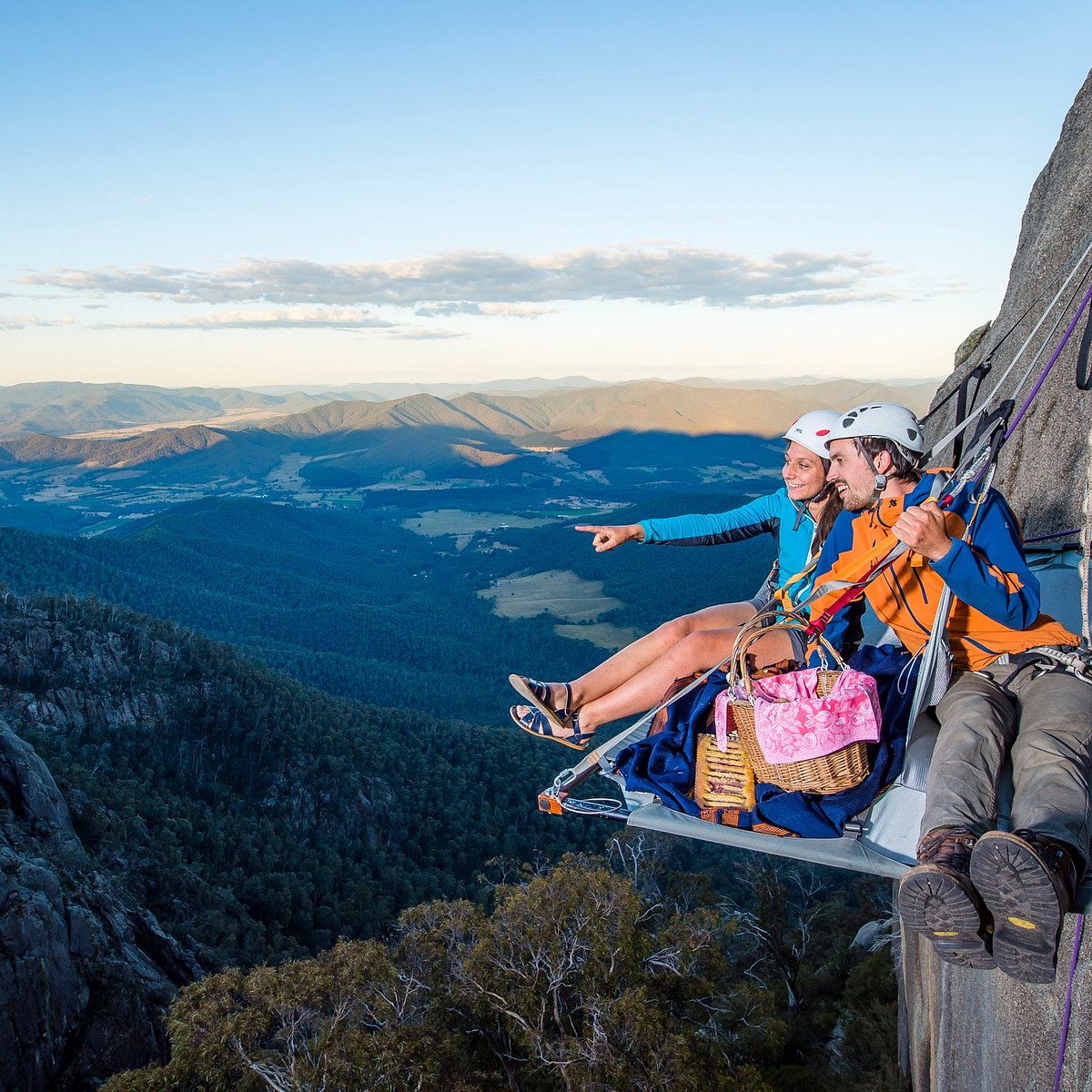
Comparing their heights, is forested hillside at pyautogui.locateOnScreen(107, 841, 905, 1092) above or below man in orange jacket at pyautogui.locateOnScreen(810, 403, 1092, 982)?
below

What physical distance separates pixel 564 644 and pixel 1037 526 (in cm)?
12074

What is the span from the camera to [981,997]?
6168 mm

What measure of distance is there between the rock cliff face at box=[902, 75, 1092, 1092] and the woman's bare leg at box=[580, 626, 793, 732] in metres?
2.24

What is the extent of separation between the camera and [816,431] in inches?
239

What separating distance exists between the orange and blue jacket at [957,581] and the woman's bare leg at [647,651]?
88 centimetres

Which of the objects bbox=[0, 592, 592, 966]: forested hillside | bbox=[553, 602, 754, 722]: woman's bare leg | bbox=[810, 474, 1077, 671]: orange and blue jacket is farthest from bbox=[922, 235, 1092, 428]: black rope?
bbox=[0, 592, 592, 966]: forested hillside

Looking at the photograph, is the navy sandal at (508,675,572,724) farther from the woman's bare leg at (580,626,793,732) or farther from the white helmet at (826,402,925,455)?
the white helmet at (826,402,925,455)

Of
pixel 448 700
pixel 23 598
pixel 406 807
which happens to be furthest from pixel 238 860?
pixel 448 700

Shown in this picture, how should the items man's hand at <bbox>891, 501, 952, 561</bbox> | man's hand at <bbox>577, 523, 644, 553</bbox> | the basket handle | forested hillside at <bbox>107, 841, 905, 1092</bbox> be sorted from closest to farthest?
man's hand at <bbox>891, 501, 952, 561</bbox>, the basket handle, man's hand at <bbox>577, 523, 644, 553</bbox>, forested hillside at <bbox>107, 841, 905, 1092</bbox>

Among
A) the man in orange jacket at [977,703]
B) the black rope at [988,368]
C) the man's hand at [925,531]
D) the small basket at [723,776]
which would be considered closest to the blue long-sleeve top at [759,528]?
the man in orange jacket at [977,703]

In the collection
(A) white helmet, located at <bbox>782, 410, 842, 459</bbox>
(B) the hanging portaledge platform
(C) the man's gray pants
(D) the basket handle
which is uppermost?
(A) white helmet, located at <bbox>782, 410, 842, 459</bbox>

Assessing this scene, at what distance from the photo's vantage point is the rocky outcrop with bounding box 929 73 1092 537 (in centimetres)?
840

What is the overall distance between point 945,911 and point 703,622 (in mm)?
3051

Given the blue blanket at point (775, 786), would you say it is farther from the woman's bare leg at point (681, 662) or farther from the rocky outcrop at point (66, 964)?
the rocky outcrop at point (66, 964)
